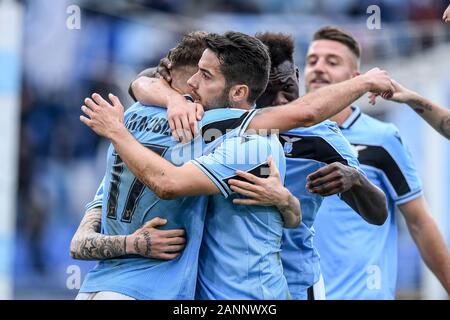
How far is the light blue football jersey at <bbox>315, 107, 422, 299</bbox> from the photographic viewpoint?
20.2 ft

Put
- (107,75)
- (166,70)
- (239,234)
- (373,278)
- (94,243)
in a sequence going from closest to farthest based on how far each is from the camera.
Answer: (239,234) < (94,243) < (166,70) < (373,278) < (107,75)

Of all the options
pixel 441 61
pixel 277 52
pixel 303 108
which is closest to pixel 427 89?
pixel 441 61

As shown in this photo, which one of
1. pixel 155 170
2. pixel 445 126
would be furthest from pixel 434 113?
pixel 155 170

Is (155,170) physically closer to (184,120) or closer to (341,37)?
(184,120)

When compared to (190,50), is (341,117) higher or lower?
lower

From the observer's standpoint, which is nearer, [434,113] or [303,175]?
[303,175]

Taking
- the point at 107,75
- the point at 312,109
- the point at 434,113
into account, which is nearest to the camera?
the point at 312,109

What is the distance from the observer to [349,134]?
632 cm

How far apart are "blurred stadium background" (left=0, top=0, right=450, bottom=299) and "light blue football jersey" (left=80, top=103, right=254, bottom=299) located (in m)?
8.38

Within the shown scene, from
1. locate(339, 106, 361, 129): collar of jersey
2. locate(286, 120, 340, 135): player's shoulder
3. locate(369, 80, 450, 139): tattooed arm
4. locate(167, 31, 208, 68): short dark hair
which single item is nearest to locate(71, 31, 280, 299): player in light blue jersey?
locate(167, 31, 208, 68): short dark hair

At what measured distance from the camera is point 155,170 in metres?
4.18

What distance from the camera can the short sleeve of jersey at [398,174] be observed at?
6.18m

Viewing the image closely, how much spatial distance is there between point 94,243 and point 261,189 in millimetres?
880

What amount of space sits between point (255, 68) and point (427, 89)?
869cm
